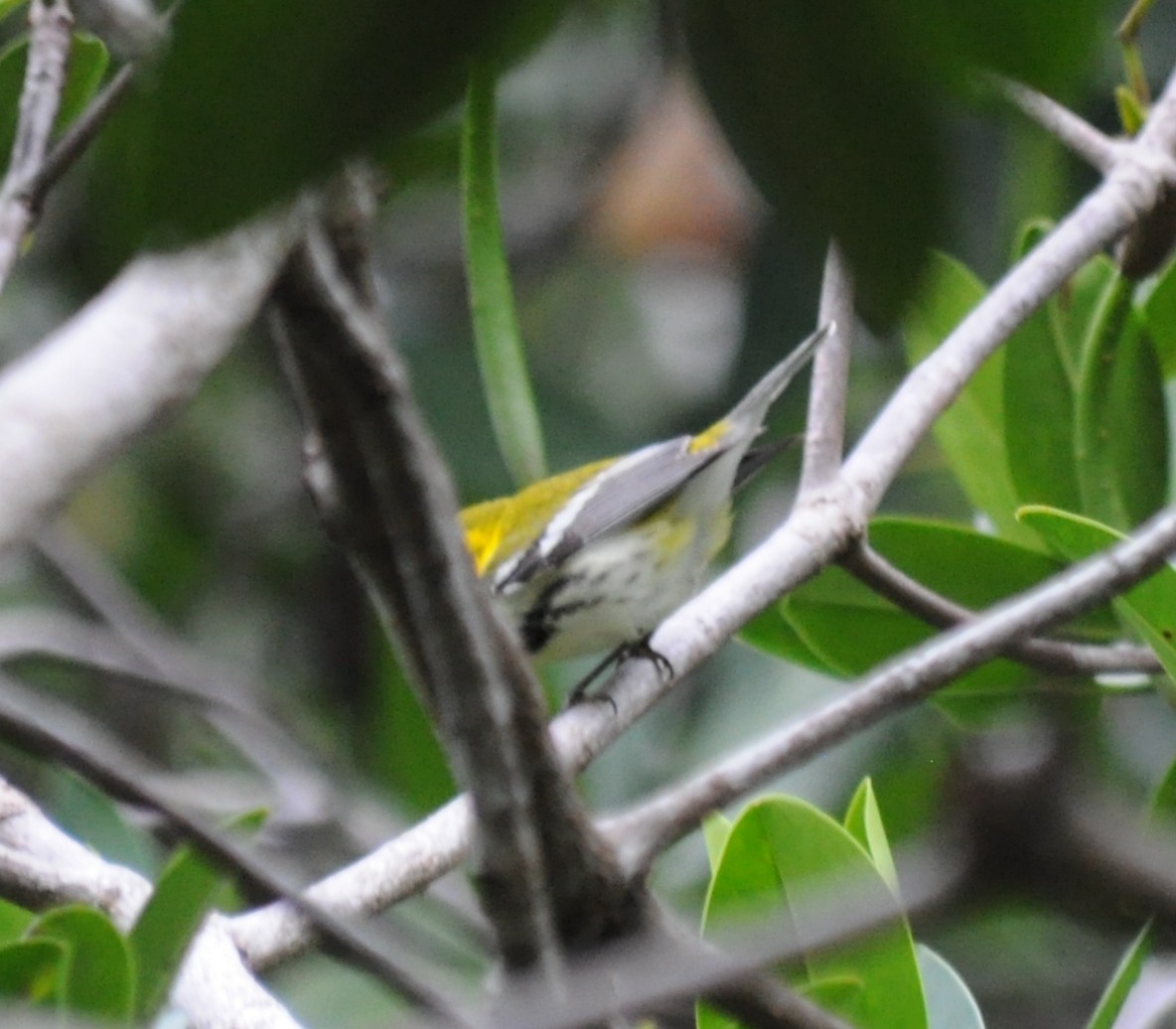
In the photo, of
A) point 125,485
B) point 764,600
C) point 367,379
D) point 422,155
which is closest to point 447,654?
point 367,379

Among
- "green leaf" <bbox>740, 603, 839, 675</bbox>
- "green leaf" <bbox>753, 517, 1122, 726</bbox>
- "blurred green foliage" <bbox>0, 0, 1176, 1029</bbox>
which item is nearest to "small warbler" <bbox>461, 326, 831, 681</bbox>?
"blurred green foliage" <bbox>0, 0, 1176, 1029</bbox>

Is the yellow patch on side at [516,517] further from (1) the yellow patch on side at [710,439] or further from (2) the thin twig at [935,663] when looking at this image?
(2) the thin twig at [935,663]

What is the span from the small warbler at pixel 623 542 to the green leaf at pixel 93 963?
1.18 metres

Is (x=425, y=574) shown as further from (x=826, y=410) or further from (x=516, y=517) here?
(x=516, y=517)

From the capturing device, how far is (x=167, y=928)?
996 millimetres

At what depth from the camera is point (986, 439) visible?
179 cm

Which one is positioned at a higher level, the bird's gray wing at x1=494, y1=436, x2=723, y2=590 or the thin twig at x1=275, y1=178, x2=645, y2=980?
the thin twig at x1=275, y1=178, x2=645, y2=980

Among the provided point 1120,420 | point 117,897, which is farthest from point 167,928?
point 1120,420

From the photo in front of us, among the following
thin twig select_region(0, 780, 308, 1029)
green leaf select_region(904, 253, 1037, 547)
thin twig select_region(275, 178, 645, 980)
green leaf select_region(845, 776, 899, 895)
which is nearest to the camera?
thin twig select_region(275, 178, 645, 980)

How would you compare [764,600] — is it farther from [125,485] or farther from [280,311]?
[125,485]

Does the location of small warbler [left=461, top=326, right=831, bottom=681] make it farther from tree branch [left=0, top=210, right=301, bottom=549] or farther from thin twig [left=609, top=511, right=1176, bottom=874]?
tree branch [left=0, top=210, right=301, bottom=549]

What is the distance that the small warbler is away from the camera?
217 centimetres

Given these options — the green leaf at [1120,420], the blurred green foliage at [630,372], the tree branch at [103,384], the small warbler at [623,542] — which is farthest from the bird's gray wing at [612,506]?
the tree branch at [103,384]

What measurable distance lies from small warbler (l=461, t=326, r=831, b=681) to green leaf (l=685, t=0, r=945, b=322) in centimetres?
179
